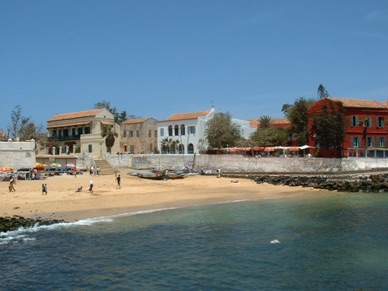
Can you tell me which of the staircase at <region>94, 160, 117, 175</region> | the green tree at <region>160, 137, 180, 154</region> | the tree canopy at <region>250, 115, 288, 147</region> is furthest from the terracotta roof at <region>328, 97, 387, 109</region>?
the staircase at <region>94, 160, 117, 175</region>

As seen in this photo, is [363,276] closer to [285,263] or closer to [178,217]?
[285,263]

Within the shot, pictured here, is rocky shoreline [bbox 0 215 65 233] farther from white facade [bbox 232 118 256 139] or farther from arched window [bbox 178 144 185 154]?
white facade [bbox 232 118 256 139]

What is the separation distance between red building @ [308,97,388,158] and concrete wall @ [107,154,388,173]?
1.93m

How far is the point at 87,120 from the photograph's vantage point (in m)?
73.5

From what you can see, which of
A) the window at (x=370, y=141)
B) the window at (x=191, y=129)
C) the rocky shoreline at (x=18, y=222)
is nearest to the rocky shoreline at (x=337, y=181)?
the window at (x=370, y=141)

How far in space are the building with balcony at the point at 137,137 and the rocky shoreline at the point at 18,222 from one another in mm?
54458

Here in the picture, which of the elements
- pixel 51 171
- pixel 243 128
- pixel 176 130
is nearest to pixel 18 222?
pixel 51 171

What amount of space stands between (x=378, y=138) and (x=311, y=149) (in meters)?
10.5

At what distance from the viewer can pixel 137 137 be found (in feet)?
271

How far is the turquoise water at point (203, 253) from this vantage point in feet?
53.4

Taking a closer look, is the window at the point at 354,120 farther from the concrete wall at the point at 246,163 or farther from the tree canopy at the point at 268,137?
the tree canopy at the point at 268,137

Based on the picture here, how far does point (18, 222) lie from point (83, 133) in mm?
48535

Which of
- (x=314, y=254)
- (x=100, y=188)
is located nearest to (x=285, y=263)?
(x=314, y=254)

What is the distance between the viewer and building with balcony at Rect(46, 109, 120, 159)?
235ft
